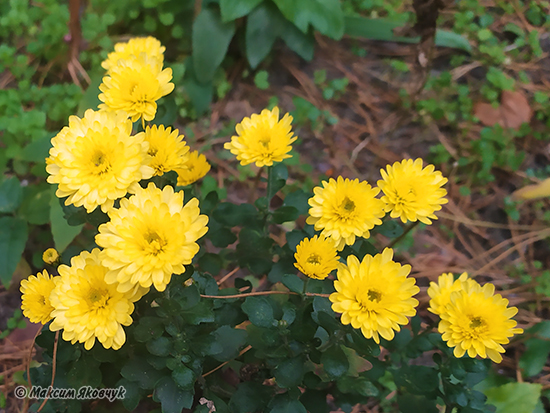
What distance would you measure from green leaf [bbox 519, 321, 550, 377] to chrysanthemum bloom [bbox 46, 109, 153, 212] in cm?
127

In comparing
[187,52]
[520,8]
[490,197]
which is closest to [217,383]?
[490,197]

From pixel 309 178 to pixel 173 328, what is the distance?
94 cm

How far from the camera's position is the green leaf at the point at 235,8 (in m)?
1.55

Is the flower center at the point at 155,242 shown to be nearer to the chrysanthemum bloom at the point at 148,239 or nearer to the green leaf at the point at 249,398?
the chrysanthemum bloom at the point at 148,239

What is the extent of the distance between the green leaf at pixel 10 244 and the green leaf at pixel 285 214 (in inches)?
34.5

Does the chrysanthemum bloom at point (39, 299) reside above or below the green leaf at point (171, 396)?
above

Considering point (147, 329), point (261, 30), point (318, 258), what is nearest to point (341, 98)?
point (261, 30)

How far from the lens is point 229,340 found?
2.88 feet

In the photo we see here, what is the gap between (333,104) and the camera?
179 cm

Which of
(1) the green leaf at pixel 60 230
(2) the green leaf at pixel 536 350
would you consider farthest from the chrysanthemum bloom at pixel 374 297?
(1) the green leaf at pixel 60 230

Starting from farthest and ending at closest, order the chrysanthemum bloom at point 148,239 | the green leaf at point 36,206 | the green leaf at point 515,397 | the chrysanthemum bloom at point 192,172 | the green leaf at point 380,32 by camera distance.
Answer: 1. the green leaf at point 380,32
2. the green leaf at point 36,206
3. the green leaf at point 515,397
4. the chrysanthemum bloom at point 192,172
5. the chrysanthemum bloom at point 148,239

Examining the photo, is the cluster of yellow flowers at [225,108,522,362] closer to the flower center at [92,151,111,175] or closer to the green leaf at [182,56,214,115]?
the flower center at [92,151,111,175]

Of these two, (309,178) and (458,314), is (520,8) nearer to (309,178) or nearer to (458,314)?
(309,178)

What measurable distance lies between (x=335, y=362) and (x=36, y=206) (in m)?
1.14
